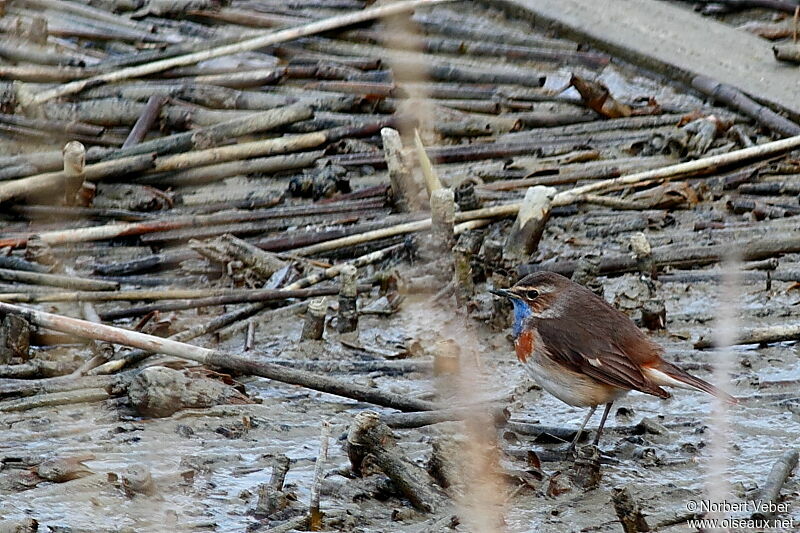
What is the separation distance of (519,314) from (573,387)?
0.63 metres

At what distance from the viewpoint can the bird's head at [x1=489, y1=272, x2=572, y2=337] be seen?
6062 millimetres

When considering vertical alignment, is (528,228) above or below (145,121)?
below

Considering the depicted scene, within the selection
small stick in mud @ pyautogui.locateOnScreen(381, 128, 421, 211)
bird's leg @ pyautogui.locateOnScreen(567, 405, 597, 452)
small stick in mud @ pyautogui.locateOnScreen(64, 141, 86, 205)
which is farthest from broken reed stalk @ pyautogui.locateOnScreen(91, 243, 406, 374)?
bird's leg @ pyautogui.locateOnScreen(567, 405, 597, 452)

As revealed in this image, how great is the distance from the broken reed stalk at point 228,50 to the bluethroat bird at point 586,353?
3.95 metres

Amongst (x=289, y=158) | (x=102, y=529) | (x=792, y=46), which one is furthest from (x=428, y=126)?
(x=102, y=529)

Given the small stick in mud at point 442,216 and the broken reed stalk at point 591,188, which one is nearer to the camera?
the small stick in mud at point 442,216

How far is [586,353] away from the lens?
5.71 metres

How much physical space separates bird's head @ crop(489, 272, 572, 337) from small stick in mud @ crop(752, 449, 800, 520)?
1308 millimetres

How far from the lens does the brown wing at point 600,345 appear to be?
558cm

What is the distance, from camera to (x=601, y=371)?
5625mm

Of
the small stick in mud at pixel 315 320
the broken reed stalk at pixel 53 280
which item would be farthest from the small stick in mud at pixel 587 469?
the broken reed stalk at pixel 53 280

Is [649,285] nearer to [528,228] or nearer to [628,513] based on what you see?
[528,228]

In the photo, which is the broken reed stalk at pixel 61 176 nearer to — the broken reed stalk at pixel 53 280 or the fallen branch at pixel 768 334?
the broken reed stalk at pixel 53 280

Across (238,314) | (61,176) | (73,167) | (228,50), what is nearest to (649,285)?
(238,314)
